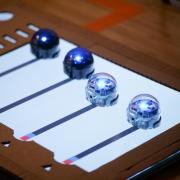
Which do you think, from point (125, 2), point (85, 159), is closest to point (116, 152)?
point (85, 159)

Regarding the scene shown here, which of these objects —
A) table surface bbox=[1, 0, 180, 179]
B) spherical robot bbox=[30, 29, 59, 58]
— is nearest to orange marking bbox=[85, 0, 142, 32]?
table surface bbox=[1, 0, 180, 179]

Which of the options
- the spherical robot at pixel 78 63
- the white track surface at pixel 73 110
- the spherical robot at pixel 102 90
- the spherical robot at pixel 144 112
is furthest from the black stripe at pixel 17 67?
the spherical robot at pixel 144 112

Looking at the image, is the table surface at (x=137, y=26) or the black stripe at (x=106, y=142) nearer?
the black stripe at (x=106, y=142)

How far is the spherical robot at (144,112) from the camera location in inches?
64.9

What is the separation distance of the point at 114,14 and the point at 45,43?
0.43m

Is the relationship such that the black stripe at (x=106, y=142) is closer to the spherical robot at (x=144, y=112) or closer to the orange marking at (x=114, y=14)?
the spherical robot at (x=144, y=112)

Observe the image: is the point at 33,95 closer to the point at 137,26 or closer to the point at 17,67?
the point at 17,67

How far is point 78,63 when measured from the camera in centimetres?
186

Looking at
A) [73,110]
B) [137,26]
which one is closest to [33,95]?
[73,110]

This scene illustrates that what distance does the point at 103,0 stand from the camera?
2408mm

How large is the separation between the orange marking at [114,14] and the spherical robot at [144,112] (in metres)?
0.58

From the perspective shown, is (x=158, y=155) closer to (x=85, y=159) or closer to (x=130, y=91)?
(x=85, y=159)

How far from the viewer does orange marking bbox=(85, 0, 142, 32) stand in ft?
7.30

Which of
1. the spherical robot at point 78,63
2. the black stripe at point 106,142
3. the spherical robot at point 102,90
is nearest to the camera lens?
the black stripe at point 106,142
